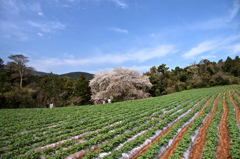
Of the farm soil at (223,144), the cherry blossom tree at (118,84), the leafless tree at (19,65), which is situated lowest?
the farm soil at (223,144)

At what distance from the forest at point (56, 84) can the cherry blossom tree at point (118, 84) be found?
259 inches

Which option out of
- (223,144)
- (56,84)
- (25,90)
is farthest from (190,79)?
(25,90)

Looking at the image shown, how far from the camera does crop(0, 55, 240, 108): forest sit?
22.5 metres

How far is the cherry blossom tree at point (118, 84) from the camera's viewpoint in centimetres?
2580

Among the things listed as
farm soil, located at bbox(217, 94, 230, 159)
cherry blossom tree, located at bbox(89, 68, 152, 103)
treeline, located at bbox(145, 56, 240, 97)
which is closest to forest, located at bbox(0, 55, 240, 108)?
treeline, located at bbox(145, 56, 240, 97)

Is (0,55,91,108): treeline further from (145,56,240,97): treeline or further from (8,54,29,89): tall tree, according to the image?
(145,56,240,97): treeline

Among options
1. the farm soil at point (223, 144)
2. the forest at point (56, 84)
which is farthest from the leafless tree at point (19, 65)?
the farm soil at point (223, 144)

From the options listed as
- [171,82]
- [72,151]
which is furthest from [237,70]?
[72,151]

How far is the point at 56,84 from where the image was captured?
3030 centimetres

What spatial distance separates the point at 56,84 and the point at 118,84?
1645 centimetres

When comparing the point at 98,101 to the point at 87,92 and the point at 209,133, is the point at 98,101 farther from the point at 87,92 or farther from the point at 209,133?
the point at 209,133

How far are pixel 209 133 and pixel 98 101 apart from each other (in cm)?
2373

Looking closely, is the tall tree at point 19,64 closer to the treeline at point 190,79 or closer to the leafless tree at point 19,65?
the leafless tree at point 19,65

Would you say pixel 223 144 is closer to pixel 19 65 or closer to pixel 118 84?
pixel 118 84
